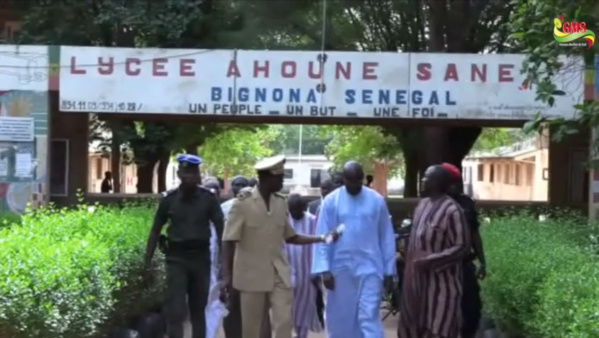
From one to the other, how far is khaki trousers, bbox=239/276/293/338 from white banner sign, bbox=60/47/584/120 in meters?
8.62

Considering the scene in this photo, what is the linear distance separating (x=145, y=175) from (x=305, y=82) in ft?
32.7

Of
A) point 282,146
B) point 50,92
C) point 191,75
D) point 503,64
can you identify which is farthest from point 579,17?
point 282,146

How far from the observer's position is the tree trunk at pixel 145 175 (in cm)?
2455

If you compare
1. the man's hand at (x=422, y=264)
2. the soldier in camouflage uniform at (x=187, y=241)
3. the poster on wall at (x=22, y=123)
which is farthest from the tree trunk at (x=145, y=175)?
the man's hand at (x=422, y=264)

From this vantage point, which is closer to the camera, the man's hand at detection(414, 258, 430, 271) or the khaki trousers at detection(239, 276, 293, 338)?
the man's hand at detection(414, 258, 430, 271)

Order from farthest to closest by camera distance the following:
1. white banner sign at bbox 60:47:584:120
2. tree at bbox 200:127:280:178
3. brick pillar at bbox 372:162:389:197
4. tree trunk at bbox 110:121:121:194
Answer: brick pillar at bbox 372:162:389:197 < tree at bbox 200:127:280:178 < tree trunk at bbox 110:121:121:194 < white banner sign at bbox 60:47:584:120

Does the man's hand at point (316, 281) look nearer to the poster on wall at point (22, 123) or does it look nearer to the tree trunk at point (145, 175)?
the poster on wall at point (22, 123)

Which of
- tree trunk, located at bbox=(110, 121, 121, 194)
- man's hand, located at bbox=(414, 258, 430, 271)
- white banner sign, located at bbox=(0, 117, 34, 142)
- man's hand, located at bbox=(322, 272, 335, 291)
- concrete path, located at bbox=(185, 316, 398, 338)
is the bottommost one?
concrete path, located at bbox=(185, 316, 398, 338)

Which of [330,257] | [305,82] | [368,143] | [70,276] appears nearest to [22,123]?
[305,82]

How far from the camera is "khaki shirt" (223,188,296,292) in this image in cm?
782

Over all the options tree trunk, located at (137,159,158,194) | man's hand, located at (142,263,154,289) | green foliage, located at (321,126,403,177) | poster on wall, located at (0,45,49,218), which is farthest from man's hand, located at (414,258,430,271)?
green foliage, located at (321,126,403,177)

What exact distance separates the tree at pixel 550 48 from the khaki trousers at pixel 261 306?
9.95 feet

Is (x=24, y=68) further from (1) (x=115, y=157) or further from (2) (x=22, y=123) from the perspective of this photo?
(1) (x=115, y=157)

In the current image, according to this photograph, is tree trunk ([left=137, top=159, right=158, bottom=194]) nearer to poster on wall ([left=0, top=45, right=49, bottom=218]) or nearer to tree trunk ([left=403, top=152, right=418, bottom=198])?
tree trunk ([left=403, top=152, right=418, bottom=198])
